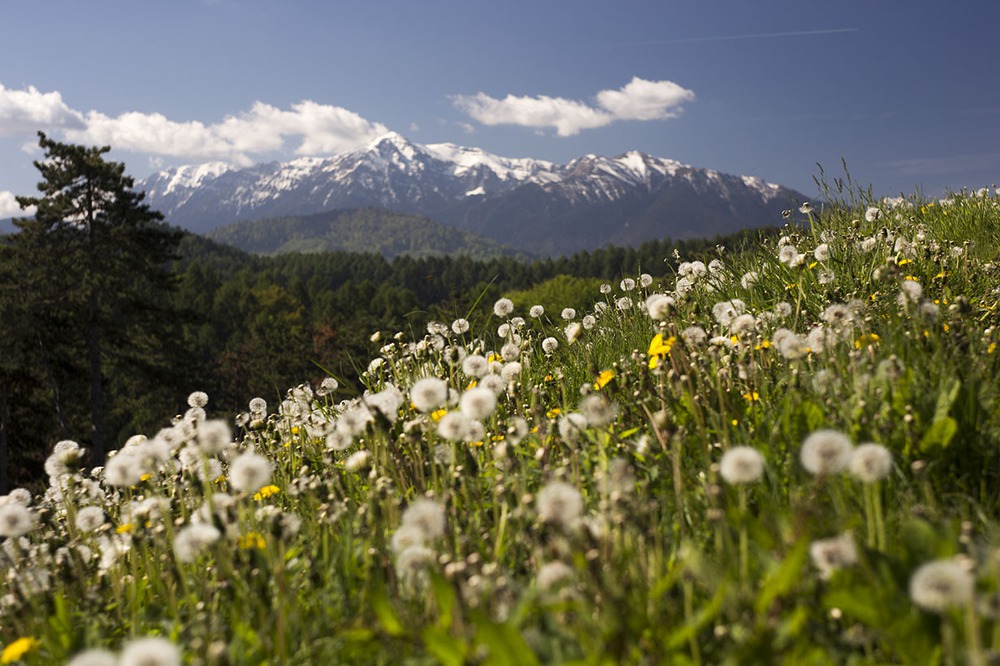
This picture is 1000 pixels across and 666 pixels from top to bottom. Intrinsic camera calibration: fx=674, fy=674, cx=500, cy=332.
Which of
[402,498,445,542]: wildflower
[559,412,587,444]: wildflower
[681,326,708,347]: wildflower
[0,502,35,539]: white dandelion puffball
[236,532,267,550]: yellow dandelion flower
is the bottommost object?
[236,532,267,550]: yellow dandelion flower

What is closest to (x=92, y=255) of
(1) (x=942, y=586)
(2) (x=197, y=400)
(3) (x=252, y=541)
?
(2) (x=197, y=400)

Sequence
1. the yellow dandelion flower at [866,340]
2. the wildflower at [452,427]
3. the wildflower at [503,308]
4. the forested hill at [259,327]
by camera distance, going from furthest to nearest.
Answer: the forested hill at [259,327] → the wildflower at [503,308] → the yellow dandelion flower at [866,340] → the wildflower at [452,427]

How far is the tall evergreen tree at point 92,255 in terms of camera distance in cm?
3272

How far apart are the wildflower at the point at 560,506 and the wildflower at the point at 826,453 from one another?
0.56m

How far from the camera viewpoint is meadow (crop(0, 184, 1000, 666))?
1514 millimetres

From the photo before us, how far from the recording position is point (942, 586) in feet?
4.13

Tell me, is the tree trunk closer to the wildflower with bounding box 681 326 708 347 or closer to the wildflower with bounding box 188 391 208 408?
the wildflower with bounding box 188 391 208 408

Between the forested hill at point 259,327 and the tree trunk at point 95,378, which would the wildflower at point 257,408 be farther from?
the tree trunk at point 95,378


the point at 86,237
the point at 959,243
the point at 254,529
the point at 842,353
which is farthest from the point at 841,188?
the point at 86,237

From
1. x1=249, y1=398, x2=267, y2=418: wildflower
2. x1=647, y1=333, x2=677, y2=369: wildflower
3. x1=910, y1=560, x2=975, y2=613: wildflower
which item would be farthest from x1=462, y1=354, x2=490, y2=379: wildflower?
x1=910, y1=560, x2=975, y2=613: wildflower

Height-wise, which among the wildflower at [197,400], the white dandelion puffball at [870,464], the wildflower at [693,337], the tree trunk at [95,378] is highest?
the wildflower at [693,337]

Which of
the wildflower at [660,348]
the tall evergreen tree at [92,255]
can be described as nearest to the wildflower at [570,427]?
the wildflower at [660,348]

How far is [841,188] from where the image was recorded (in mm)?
7480

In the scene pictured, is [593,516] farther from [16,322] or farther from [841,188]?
[16,322]
